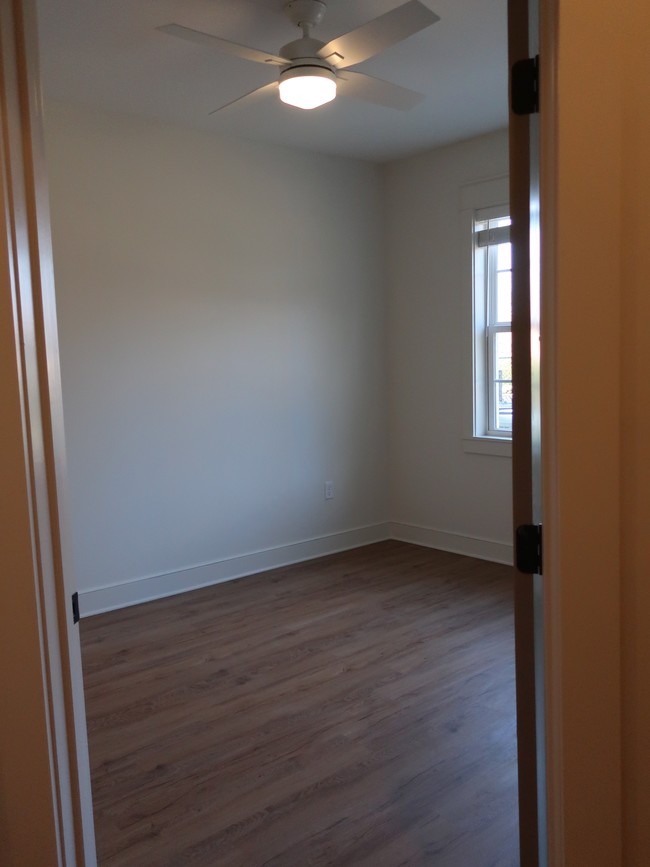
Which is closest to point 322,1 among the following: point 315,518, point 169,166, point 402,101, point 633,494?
point 402,101

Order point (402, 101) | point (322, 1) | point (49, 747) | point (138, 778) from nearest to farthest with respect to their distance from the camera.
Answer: point (49, 747)
point (138, 778)
point (322, 1)
point (402, 101)

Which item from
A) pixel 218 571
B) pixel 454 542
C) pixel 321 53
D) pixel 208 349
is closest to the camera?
pixel 321 53

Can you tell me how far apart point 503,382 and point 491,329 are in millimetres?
358

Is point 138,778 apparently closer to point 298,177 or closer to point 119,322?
point 119,322

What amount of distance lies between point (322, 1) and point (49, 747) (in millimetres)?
2603

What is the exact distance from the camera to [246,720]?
8.95 ft

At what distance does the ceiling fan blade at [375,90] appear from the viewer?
275 cm

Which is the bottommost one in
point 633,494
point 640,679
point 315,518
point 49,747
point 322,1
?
point 315,518

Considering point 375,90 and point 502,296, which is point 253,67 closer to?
point 375,90

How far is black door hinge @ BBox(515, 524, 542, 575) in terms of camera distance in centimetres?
126

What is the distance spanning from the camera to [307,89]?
2664 millimetres

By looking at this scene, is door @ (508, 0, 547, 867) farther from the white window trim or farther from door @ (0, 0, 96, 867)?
the white window trim

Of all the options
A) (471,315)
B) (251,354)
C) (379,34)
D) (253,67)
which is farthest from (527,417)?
(471,315)

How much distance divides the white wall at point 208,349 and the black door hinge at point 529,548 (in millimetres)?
2954
